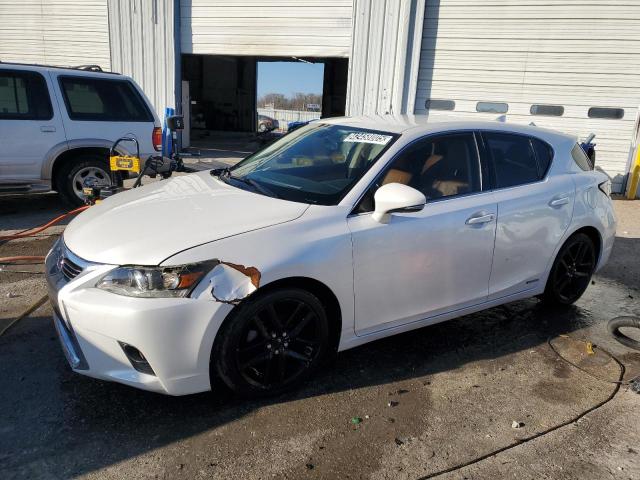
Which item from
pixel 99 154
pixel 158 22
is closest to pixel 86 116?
pixel 99 154

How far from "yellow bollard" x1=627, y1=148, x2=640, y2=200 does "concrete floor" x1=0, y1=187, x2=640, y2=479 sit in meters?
8.09

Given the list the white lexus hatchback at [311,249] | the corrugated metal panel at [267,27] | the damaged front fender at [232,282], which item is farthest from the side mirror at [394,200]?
the corrugated metal panel at [267,27]

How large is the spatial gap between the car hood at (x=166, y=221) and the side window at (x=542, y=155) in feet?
6.81

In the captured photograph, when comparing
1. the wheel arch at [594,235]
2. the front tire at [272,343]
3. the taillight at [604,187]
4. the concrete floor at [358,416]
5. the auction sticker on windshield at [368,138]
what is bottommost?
the concrete floor at [358,416]

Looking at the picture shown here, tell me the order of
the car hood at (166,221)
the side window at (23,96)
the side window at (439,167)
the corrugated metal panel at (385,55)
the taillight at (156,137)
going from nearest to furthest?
the car hood at (166,221) < the side window at (439,167) < the side window at (23,96) < the taillight at (156,137) < the corrugated metal panel at (385,55)

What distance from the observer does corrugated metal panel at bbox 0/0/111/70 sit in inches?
541

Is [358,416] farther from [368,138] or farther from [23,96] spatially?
[23,96]

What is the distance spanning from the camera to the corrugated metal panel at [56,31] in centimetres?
1374

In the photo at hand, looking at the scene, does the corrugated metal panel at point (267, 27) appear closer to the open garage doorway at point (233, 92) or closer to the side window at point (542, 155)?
the side window at point (542, 155)

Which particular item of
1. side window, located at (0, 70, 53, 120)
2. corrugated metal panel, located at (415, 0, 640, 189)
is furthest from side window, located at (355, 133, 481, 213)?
→ corrugated metal panel, located at (415, 0, 640, 189)

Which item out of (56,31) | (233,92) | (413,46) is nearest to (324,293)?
(413,46)

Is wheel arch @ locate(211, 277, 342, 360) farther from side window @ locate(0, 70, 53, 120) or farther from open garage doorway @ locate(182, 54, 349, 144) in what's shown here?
open garage doorway @ locate(182, 54, 349, 144)

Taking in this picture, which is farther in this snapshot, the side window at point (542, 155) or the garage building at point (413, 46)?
the garage building at point (413, 46)

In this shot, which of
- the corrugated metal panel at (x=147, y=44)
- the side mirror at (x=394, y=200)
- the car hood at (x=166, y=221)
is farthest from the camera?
the corrugated metal panel at (x=147, y=44)
